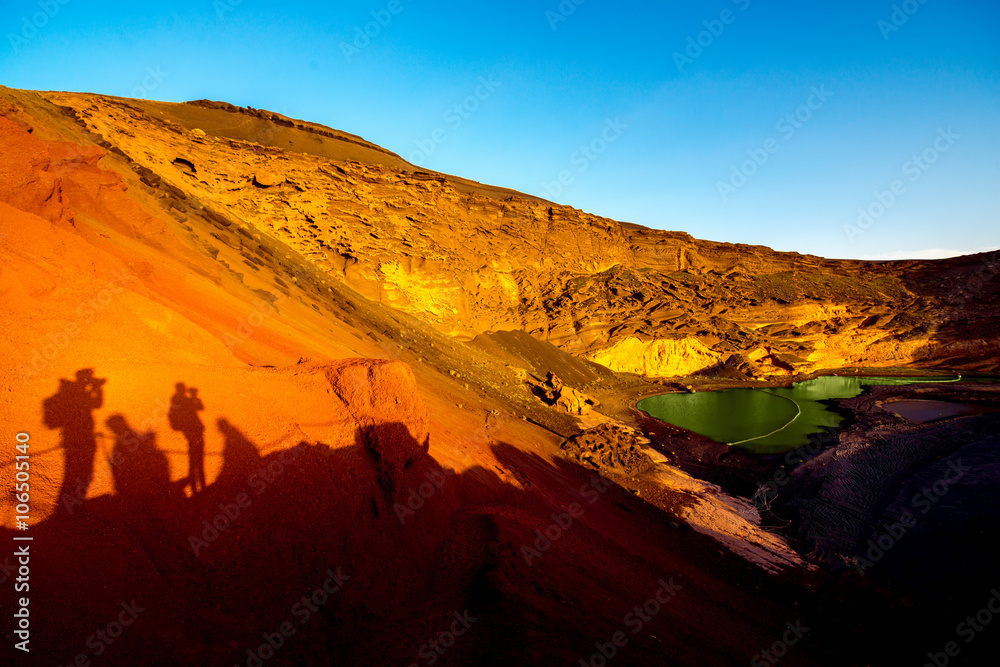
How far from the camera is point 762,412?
21609 mm

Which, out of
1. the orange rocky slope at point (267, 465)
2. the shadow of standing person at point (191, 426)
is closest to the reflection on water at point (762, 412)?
the orange rocky slope at point (267, 465)

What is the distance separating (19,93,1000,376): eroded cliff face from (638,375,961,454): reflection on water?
3.01 metres

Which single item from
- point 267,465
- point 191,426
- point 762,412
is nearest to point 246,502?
point 267,465

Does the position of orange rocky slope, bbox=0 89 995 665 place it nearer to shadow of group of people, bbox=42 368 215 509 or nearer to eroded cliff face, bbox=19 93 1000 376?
shadow of group of people, bbox=42 368 215 509

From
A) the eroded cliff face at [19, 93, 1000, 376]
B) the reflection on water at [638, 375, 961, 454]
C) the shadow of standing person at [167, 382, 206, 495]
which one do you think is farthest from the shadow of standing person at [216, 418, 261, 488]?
the reflection on water at [638, 375, 961, 454]

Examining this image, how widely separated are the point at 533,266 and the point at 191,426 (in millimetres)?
22167

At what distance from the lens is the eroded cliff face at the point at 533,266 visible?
50.0 feet

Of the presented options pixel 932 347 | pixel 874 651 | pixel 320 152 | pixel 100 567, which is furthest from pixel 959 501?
pixel 932 347

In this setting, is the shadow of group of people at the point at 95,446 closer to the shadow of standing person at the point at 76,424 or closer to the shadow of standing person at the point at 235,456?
the shadow of standing person at the point at 76,424

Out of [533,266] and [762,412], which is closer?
[762,412]

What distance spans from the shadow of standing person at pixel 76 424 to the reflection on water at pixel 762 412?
18482 mm

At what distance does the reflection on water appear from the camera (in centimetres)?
1797

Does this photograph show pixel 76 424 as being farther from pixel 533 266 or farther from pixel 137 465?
pixel 533 266

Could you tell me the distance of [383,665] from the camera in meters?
3.27
